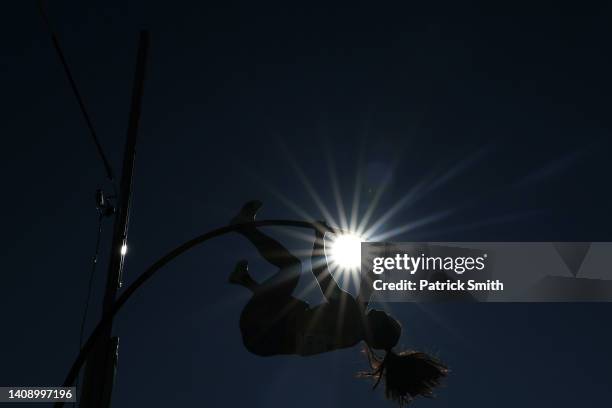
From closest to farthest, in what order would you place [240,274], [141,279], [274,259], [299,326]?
[141,279] < [299,326] < [240,274] < [274,259]

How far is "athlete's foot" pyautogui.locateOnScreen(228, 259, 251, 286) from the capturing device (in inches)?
244

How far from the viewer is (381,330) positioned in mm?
6316

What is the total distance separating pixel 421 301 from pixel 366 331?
7.99 metres

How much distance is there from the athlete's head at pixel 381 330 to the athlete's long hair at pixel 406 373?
0.41 ft

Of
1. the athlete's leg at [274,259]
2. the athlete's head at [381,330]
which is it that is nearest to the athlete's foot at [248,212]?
the athlete's leg at [274,259]

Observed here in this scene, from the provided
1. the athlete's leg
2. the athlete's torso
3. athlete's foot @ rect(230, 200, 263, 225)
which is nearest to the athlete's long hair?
the athlete's torso

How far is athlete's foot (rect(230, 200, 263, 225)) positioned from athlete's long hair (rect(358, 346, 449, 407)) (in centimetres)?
179

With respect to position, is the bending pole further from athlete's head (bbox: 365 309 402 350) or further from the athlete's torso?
athlete's head (bbox: 365 309 402 350)

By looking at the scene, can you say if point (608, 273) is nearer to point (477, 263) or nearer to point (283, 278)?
point (477, 263)

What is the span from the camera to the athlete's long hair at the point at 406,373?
6.36 meters

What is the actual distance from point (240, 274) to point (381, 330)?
149 cm

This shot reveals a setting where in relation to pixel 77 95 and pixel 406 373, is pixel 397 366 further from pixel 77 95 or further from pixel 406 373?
pixel 77 95

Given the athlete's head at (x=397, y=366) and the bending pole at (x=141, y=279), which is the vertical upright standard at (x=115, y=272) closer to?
the bending pole at (x=141, y=279)

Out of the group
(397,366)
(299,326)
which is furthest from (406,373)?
(299,326)
